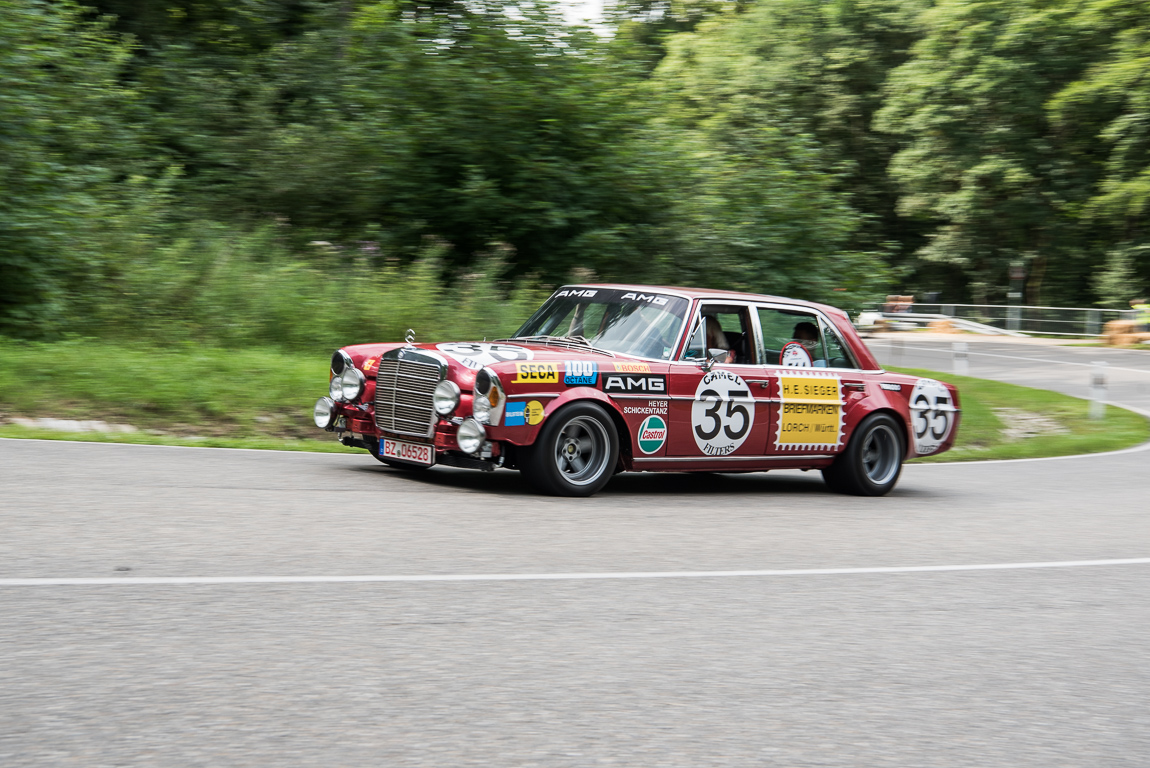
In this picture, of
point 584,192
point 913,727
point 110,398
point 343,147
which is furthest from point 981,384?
point 913,727

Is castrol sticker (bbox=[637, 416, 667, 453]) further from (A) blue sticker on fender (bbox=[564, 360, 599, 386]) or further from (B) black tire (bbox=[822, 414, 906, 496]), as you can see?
(B) black tire (bbox=[822, 414, 906, 496])

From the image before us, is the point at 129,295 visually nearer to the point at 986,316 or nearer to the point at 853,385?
the point at 853,385

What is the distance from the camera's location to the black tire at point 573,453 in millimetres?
9109

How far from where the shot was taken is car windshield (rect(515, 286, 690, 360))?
10.0 m

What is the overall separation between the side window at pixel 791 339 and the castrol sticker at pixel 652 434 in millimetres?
1379

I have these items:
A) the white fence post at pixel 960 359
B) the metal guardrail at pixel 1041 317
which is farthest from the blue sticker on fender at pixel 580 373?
the metal guardrail at pixel 1041 317

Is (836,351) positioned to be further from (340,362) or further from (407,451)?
(340,362)

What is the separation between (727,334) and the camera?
1054 centimetres

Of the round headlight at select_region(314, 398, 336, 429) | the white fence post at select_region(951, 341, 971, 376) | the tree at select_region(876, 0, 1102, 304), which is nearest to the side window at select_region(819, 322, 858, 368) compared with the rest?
the round headlight at select_region(314, 398, 336, 429)

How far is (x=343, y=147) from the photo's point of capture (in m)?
19.9

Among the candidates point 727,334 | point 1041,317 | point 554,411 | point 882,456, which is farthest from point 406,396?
point 1041,317

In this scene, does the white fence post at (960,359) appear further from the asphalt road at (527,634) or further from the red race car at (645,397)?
the asphalt road at (527,634)

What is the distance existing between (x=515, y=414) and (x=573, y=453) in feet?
2.26

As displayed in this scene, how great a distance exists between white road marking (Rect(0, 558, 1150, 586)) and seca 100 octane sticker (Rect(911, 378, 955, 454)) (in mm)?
3358
